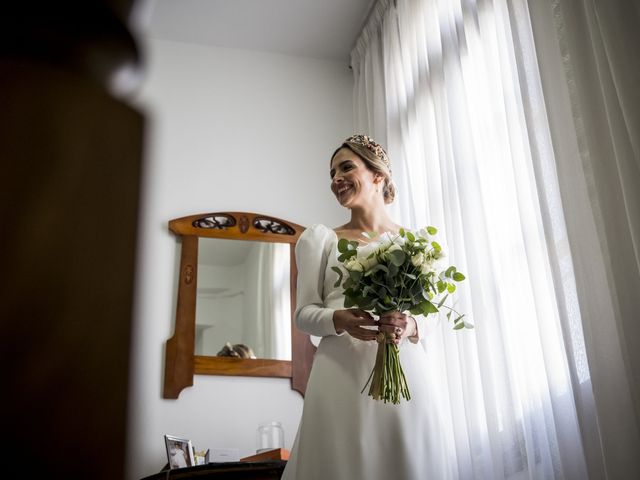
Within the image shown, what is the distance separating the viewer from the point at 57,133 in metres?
0.29

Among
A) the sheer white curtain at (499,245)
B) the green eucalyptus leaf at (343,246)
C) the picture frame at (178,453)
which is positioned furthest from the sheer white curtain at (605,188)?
the picture frame at (178,453)

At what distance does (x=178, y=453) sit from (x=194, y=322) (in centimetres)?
86

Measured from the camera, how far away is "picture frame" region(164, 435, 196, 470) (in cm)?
310

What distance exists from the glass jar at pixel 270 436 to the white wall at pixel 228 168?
0.08 metres

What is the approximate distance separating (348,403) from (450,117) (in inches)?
60.1

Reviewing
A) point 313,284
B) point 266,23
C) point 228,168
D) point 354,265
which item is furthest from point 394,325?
point 266,23

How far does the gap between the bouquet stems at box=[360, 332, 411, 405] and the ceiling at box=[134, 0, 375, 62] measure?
298cm

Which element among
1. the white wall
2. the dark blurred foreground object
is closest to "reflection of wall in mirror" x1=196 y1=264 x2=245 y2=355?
the white wall

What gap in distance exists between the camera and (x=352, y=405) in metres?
2.05

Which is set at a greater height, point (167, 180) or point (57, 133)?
point (167, 180)

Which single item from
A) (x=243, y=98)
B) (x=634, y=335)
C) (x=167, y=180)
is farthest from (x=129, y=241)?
(x=243, y=98)

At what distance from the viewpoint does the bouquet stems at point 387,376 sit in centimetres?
198

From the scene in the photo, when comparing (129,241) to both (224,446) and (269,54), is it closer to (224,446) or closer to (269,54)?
(224,446)

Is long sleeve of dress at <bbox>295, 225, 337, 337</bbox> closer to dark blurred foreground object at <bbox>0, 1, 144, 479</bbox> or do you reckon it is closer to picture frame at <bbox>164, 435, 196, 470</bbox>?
picture frame at <bbox>164, 435, 196, 470</bbox>
